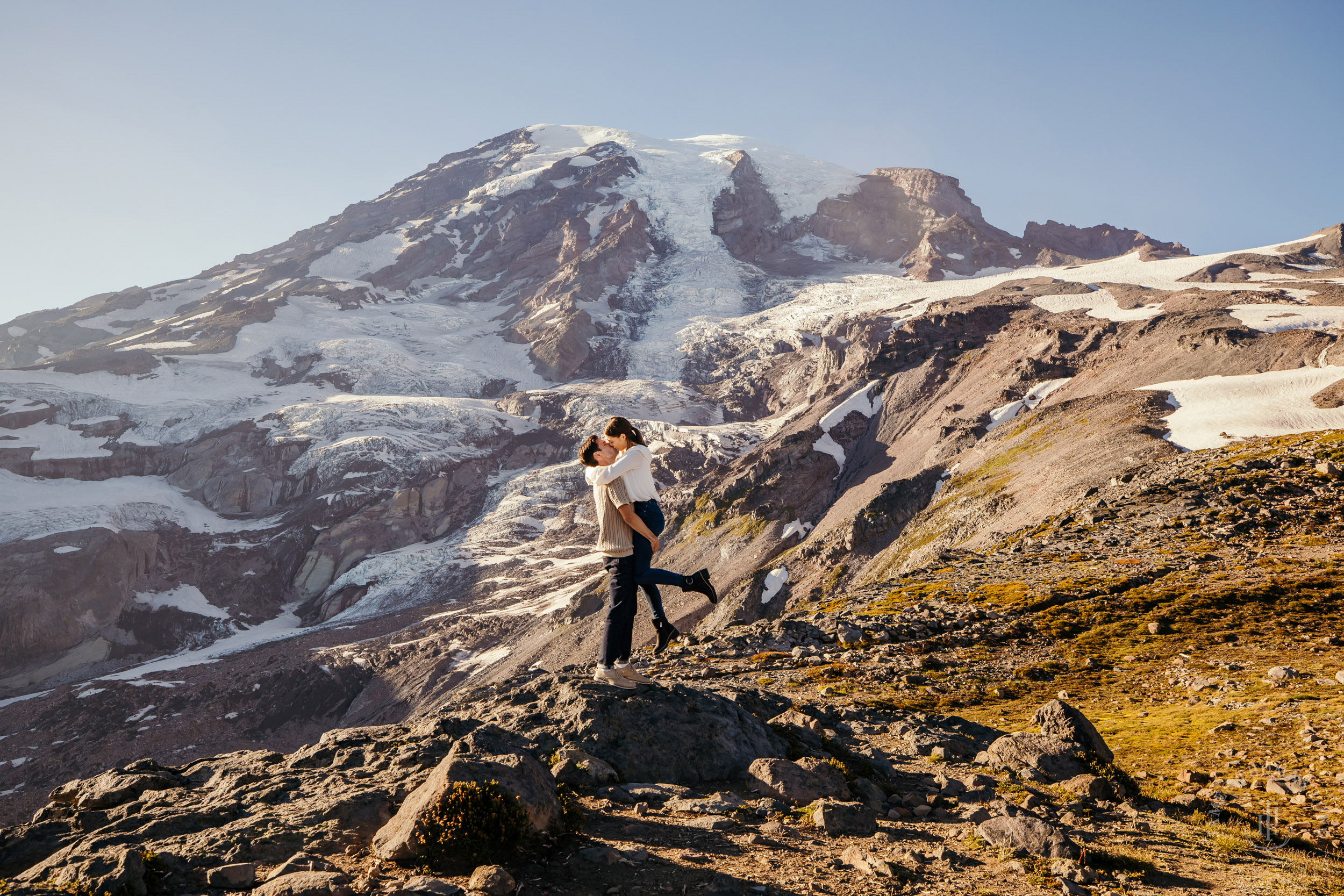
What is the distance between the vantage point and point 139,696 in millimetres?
97625

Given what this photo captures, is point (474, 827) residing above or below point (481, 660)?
above

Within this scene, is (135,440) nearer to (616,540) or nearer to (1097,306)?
(616,540)

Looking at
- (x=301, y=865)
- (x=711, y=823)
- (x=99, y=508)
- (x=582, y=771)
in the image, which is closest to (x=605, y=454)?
(x=582, y=771)

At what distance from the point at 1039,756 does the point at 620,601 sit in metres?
8.76

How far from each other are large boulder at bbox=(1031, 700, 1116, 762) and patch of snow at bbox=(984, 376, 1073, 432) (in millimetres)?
74625

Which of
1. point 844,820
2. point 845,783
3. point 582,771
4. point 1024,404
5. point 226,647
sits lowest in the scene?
point 226,647

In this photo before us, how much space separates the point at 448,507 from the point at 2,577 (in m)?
74.6

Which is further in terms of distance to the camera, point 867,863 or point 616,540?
point 616,540

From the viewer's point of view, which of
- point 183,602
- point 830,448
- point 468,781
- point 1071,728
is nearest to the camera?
point 468,781

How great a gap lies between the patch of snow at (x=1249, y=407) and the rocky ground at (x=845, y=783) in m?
28.8

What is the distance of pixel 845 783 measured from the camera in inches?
477

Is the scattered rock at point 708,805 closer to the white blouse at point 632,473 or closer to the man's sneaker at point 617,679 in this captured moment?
the man's sneaker at point 617,679

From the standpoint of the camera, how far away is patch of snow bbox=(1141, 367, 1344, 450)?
1885 inches

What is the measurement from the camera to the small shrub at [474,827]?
8.48 meters
